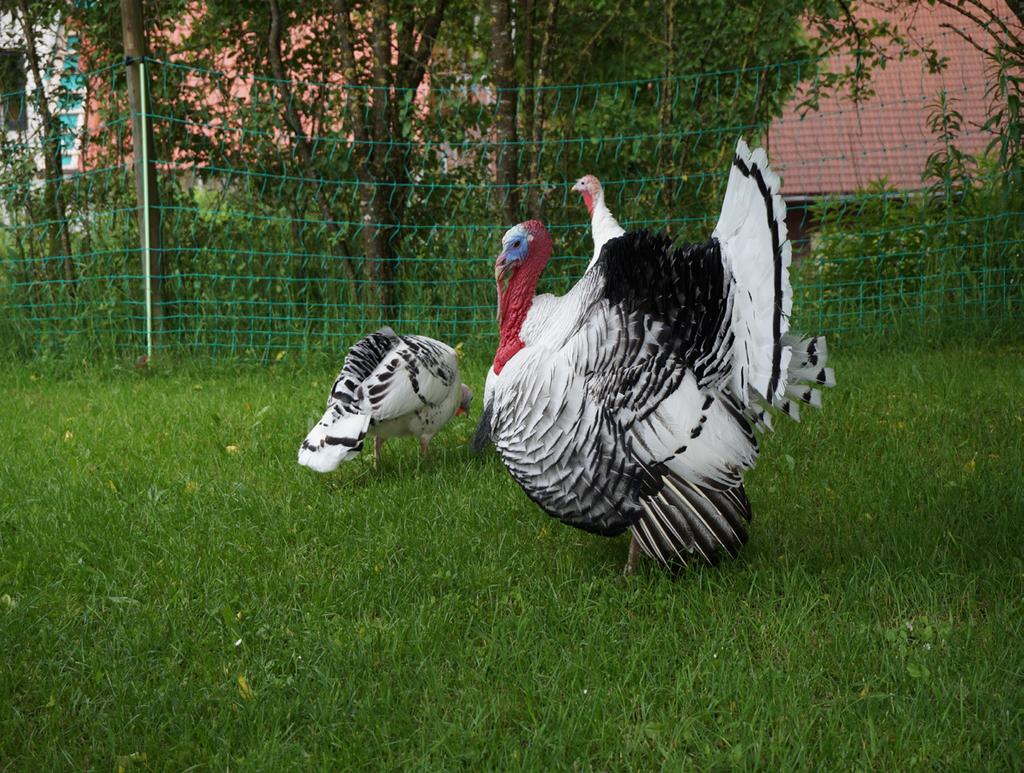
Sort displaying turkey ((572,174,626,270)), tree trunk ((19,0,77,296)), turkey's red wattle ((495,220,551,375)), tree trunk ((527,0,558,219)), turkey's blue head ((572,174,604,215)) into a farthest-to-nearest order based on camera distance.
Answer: tree trunk ((527,0,558,219))
tree trunk ((19,0,77,296))
turkey's blue head ((572,174,604,215))
displaying turkey ((572,174,626,270))
turkey's red wattle ((495,220,551,375))

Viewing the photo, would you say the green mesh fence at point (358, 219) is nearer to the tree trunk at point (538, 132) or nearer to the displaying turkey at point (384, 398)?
the tree trunk at point (538, 132)

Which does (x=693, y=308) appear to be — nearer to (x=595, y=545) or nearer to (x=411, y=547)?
(x=595, y=545)

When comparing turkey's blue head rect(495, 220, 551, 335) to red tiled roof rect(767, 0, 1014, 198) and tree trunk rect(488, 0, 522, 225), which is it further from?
red tiled roof rect(767, 0, 1014, 198)

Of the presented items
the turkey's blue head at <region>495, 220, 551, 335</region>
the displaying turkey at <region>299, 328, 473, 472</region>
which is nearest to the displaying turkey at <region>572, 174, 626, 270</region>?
the displaying turkey at <region>299, 328, 473, 472</region>

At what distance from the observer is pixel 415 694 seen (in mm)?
2721

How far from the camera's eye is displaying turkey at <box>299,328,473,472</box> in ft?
13.9

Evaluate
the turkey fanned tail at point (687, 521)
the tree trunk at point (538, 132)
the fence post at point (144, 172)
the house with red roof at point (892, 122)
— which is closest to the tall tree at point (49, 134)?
the fence post at point (144, 172)

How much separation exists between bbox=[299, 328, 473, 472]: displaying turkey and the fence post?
3.05 metres

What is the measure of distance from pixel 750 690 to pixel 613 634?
50 centimetres

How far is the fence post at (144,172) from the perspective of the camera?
7.27 meters

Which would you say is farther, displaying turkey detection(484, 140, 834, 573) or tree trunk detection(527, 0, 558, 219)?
tree trunk detection(527, 0, 558, 219)

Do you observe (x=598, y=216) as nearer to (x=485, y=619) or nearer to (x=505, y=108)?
(x=505, y=108)

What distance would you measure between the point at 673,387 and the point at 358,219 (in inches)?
223

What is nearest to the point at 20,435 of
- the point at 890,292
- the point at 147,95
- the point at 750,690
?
the point at 147,95
